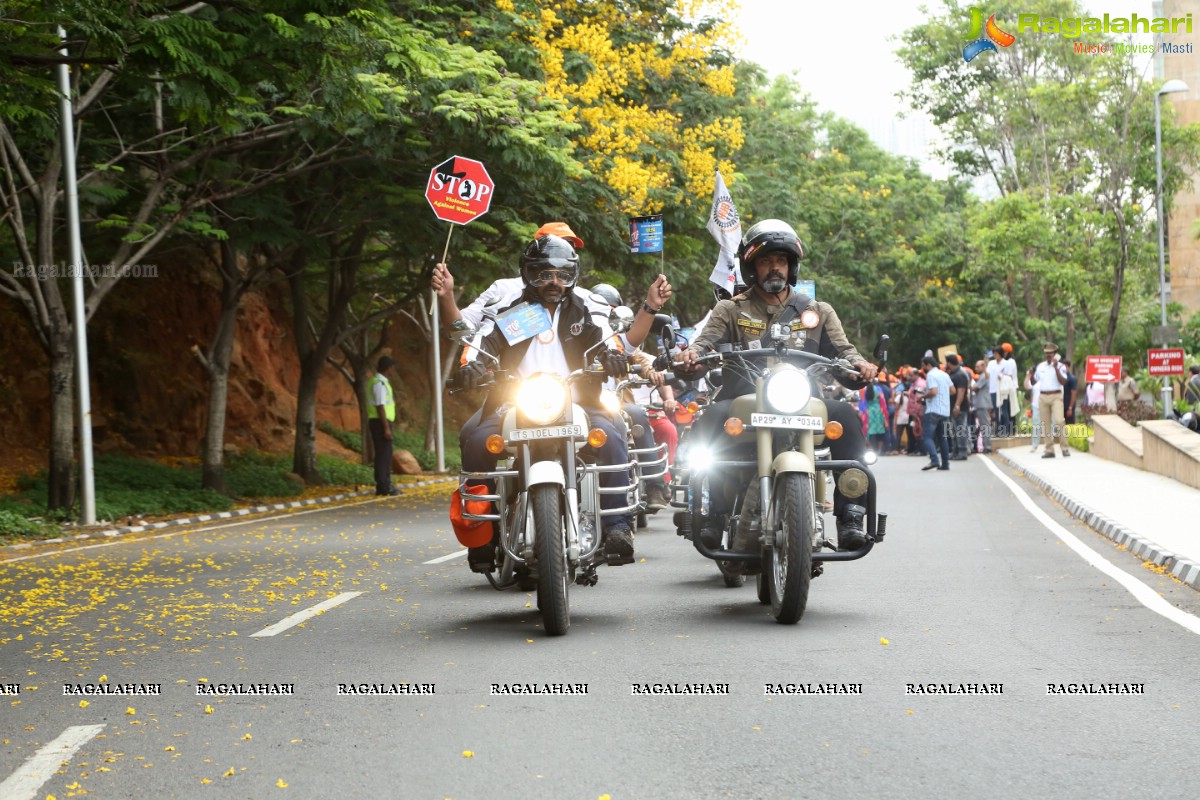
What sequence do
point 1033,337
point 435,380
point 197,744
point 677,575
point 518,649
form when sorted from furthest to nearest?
point 1033,337, point 435,380, point 677,575, point 518,649, point 197,744

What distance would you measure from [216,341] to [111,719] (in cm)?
1797

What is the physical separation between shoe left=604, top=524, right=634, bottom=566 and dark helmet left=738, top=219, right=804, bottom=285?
68.7 inches

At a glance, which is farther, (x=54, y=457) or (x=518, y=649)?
(x=54, y=457)

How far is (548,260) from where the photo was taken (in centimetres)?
873

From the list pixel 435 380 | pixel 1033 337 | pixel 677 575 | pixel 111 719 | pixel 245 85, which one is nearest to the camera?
pixel 111 719

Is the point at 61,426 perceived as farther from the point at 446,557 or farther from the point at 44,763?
the point at 44,763

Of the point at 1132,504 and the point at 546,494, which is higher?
the point at 546,494

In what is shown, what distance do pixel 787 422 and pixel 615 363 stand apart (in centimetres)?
104

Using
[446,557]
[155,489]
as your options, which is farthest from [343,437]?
[446,557]

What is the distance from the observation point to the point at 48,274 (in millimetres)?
18500

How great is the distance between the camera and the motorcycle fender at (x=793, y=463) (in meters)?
7.75

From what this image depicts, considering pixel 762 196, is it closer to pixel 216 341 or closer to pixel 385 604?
pixel 216 341

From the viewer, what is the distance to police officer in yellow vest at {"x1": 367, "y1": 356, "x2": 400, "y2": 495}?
22672 mm

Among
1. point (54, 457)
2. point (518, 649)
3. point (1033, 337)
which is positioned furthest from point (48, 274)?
point (1033, 337)
